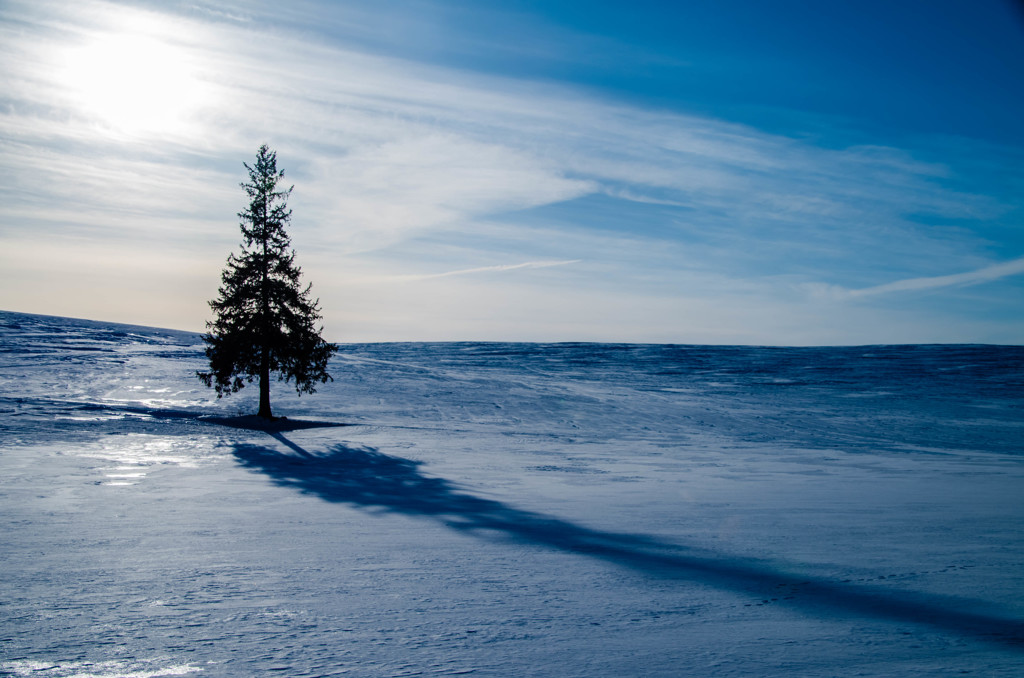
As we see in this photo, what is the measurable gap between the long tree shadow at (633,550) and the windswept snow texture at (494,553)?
35 mm

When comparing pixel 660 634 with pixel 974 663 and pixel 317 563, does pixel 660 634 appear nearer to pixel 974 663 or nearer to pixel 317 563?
pixel 974 663

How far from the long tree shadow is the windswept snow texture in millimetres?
35

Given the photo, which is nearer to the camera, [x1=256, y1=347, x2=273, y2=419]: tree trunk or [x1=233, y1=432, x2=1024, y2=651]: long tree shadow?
[x1=233, y1=432, x2=1024, y2=651]: long tree shadow

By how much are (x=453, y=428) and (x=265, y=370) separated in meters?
6.69

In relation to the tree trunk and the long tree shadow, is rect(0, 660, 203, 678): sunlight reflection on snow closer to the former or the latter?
the long tree shadow

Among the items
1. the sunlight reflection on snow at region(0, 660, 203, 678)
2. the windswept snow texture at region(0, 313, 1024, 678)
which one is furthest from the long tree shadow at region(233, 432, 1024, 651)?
the sunlight reflection on snow at region(0, 660, 203, 678)

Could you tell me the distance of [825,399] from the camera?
1291 inches

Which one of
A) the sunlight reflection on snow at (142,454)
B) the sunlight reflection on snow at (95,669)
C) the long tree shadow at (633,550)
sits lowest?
the sunlight reflection on snow at (142,454)

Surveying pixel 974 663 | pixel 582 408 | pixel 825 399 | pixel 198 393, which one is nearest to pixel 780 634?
pixel 974 663

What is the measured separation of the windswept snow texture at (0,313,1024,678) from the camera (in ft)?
12.5

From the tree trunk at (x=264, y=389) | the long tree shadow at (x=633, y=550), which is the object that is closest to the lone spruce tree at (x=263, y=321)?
the tree trunk at (x=264, y=389)

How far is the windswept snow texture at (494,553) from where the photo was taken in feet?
12.5

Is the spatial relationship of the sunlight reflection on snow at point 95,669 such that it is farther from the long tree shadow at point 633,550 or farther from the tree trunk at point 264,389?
the tree trunk at point 264,389

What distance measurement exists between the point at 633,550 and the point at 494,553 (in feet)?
4.11
